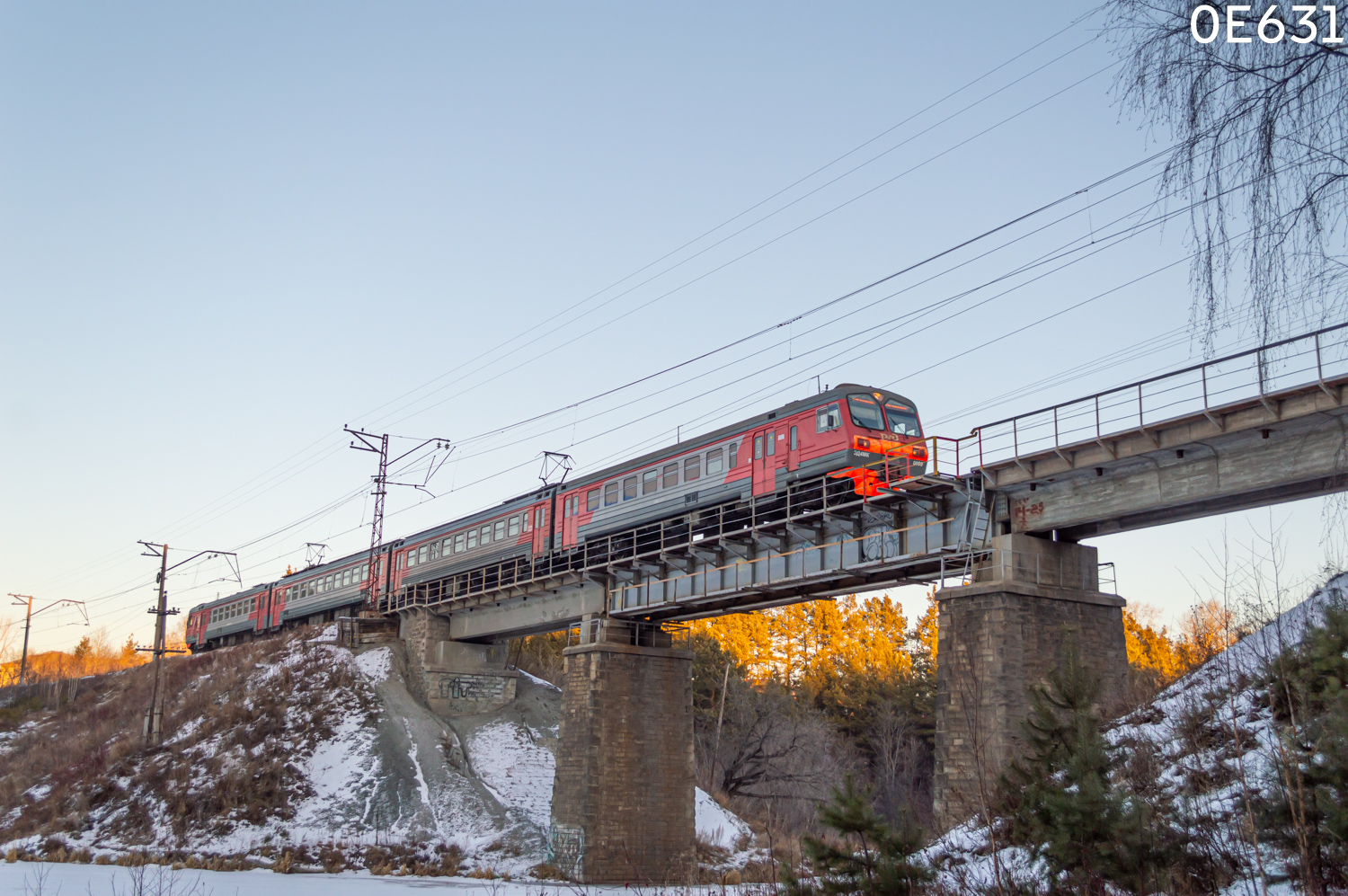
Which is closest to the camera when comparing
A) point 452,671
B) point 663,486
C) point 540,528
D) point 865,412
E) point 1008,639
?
point 1008,639

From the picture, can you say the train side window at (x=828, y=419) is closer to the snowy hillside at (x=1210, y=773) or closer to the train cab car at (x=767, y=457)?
the train cab car at (x=767, y=457)

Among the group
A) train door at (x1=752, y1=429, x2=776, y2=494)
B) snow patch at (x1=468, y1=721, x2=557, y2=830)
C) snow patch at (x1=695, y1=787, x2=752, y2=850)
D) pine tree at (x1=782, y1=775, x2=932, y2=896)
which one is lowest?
snow patch at (x1=695, y1=787, x2=752, y2=850)

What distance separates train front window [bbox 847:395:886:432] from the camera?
2337 cm

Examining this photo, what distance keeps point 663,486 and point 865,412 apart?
6.61 metres

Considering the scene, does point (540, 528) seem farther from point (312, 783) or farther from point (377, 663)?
point (377, 663)

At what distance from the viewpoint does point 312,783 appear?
31.3 m

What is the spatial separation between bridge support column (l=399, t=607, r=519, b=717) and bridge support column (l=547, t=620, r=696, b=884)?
32.5 feet

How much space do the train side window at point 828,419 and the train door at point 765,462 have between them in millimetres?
Answer: 1425

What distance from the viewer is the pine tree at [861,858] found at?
7.25 m

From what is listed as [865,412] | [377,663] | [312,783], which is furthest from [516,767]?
[865,412]

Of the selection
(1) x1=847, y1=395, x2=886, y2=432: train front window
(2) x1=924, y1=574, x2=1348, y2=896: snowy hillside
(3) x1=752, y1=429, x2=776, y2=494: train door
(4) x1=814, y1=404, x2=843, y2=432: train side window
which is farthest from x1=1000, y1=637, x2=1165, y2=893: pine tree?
(3) x1=752, y1=429, x2=776, y2=494: train door

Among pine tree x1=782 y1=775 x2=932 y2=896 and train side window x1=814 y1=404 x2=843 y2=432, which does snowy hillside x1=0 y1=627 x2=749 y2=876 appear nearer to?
train side window x1=814 y1=404 x2=843 y2=432

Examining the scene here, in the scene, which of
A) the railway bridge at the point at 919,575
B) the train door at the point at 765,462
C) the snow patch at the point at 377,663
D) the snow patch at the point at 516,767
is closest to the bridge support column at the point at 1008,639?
the railway bridge at the point at 919,575

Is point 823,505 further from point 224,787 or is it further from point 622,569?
point 224,787
